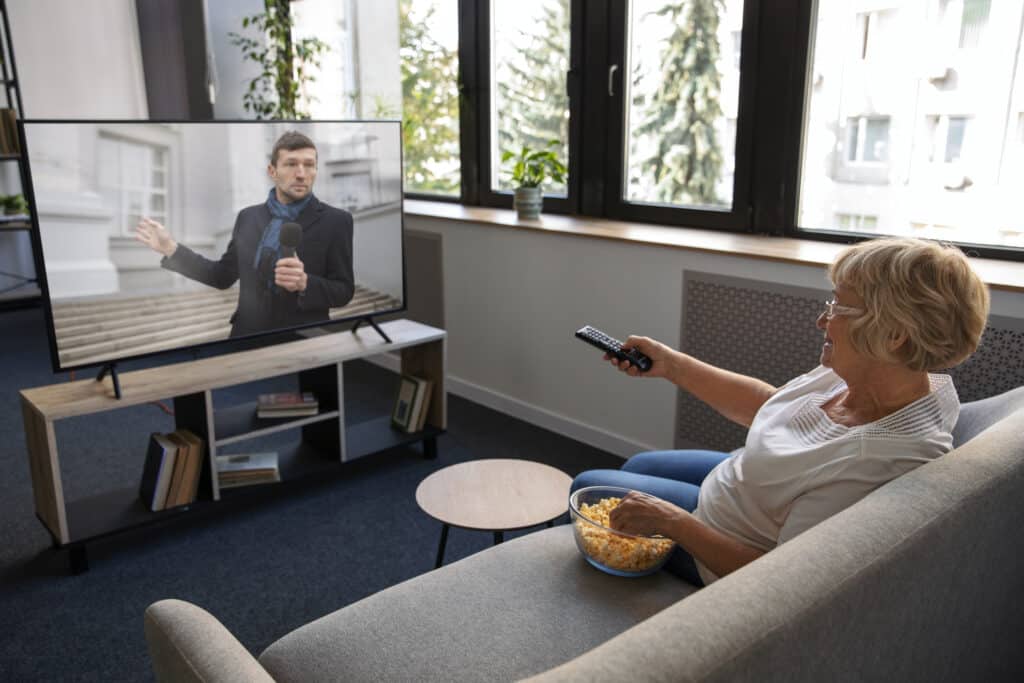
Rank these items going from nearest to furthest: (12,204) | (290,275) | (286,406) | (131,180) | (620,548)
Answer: (620,548) < (131,180) < (290,275) < (286,406) < (12,204)

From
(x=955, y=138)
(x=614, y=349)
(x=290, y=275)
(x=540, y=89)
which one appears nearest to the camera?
(x=614, y=349)

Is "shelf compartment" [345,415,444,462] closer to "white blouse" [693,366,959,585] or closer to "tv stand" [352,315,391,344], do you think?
"tv stand" [352,315,391,344]

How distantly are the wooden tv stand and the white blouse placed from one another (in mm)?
1640

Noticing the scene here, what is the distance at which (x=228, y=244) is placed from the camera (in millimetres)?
2508

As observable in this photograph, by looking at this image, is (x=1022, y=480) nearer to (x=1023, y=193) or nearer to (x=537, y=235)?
(x=1023, y=193)

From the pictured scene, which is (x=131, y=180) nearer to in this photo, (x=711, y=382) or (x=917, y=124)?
(x=711, y=382)

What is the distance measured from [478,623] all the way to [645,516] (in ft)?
1.14

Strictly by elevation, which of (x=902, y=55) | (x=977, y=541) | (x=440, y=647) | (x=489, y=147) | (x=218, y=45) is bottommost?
(x=440, y=647)

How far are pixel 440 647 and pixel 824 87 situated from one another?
222 cm

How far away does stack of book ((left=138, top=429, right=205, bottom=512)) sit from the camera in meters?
2.47

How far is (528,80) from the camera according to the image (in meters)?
3.62

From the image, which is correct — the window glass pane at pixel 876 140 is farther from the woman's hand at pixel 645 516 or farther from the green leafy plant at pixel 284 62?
the green leafy plant at pixel 284 62

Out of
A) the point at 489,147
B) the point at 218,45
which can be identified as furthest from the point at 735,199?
the point at 218,45

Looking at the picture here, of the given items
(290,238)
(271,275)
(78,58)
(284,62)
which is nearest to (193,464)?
(271,275)
